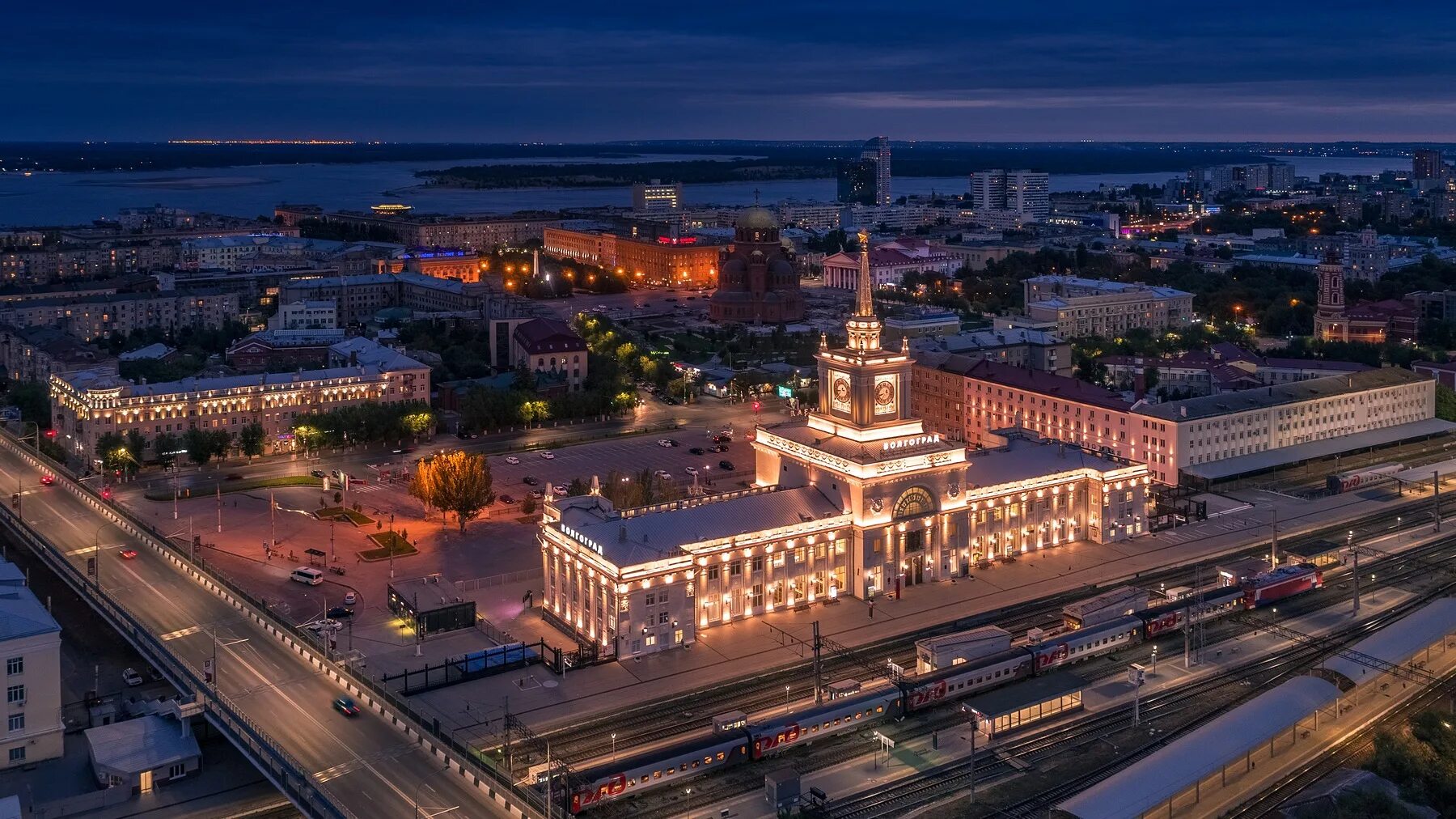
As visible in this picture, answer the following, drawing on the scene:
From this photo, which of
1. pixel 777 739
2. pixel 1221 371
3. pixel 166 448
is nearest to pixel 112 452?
pixel 166 448

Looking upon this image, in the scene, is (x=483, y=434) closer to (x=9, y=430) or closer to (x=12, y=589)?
(x=9, y=430)

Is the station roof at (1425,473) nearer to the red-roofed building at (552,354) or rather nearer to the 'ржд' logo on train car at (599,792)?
the 'ржд' logo on train car at (599,792)

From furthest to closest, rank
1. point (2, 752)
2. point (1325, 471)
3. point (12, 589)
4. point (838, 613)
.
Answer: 1. point (1325, 471)
2. point (838, 613)
3. point (12, 589)
4. point (2, 752)

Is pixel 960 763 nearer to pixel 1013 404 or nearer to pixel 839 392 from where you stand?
pixel 839 392

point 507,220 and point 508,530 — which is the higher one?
point 507,220

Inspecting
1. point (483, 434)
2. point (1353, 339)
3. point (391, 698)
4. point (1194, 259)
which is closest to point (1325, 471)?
point (1353, 339)

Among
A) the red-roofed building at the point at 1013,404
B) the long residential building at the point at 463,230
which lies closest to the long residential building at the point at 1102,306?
the red-roofed building at the point at 1013,404
